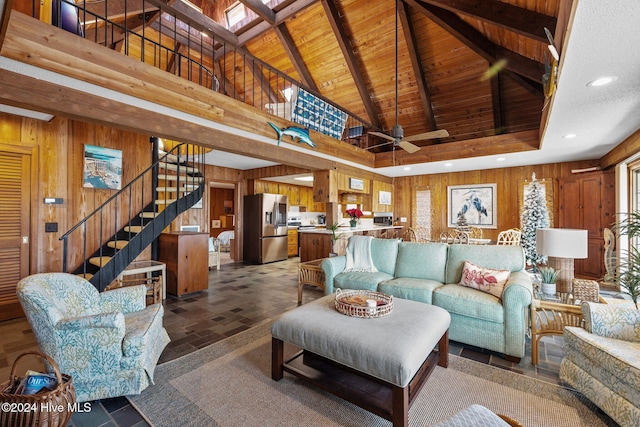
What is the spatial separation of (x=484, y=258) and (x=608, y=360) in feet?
4.91

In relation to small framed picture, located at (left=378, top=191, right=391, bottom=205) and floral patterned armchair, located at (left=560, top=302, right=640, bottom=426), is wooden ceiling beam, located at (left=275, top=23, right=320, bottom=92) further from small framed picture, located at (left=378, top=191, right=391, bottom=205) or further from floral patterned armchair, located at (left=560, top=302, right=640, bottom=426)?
floral patterned armchair, located at (left=560, top=302, right=640, bottom=426)

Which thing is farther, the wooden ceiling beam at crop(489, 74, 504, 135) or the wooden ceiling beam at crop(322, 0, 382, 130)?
the wooden ceiling beam at crop(489, 74, 504, 135)

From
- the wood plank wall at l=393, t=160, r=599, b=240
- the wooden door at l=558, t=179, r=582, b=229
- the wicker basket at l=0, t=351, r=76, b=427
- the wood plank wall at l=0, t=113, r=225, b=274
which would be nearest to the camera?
the wicker basket at l=0, t=351, r=76, b=427

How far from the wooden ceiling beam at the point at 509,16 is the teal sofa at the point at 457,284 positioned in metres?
2.85

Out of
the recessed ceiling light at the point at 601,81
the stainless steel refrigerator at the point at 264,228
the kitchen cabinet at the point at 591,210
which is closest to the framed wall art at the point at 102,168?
the stainless steel refrigerator at the point at 264,228

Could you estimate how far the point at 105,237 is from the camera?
438 cm

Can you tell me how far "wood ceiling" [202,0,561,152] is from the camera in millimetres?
4930

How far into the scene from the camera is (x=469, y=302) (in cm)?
270

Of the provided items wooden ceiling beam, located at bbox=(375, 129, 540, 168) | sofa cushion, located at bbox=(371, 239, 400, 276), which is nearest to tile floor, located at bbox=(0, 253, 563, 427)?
sofa cushion, located at bbox=(371, 239, 400, 276)

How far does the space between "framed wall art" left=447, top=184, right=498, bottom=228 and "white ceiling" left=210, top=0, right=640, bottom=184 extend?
1762 millimetres

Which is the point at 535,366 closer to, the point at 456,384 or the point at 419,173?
the point at 456,384

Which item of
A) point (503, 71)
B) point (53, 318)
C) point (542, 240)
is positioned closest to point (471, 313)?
point (542, 240)

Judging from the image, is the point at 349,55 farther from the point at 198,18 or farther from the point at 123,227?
the point at 123,227

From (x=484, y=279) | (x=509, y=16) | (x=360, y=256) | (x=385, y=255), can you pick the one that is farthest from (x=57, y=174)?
(x=509, y=16)
